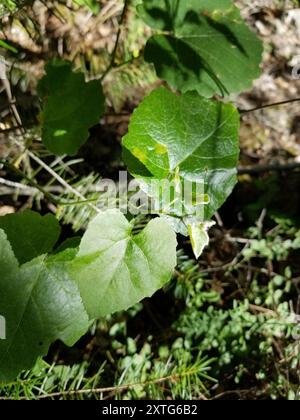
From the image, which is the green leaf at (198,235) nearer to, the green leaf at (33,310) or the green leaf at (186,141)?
the green leaf at (186,141)

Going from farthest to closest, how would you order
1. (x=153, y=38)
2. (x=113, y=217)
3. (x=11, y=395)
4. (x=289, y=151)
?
(x=289, y=151) → (x=153, y=38) → (x=11, y=395) → (x=113, y=217)

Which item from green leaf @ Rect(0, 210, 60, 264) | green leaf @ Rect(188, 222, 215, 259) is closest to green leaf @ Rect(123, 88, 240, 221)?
green leaf @ Rect(188, 222, 215, 259)

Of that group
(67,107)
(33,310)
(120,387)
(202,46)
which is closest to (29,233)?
(33,310)

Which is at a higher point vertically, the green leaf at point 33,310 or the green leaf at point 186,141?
the green leaf at point 186,141

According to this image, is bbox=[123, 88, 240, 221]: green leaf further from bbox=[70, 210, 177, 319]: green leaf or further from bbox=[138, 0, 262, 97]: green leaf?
bbox=[138, 0, 262, 97]: green leaf

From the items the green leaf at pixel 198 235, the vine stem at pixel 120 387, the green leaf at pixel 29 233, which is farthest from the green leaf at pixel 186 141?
the vine stem at pixel 120 387

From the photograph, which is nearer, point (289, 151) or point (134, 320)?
point (134, 320)

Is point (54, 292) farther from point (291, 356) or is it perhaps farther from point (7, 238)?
point (291, 356)

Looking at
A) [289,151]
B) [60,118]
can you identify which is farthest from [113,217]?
[289,151]
